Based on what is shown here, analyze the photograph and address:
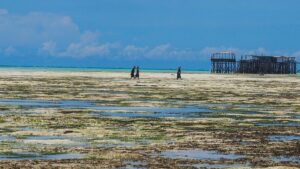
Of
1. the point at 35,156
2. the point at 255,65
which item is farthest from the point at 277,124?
the point at 255,65

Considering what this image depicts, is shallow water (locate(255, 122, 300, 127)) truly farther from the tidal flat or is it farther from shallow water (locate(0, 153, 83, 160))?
shallow water (locate(0, 153, 83, 160))

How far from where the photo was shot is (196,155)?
617 inches

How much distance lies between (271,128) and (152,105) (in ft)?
38.8

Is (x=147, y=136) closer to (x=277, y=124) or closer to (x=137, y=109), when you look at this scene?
(x=277, y=124)

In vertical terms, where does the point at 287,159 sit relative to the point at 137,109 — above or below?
below

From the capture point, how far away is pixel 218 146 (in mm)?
17344

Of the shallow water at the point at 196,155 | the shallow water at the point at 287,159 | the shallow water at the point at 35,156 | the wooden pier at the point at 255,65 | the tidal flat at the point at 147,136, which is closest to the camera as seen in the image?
the tidal flat at the point at 147,136

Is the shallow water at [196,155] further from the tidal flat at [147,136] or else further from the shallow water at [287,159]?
the shallow water at [287,159]

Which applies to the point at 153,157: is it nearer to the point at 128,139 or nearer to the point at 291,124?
the point at 128,139

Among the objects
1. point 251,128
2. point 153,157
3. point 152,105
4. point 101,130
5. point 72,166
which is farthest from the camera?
point 152,105

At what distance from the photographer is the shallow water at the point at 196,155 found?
15.3 m

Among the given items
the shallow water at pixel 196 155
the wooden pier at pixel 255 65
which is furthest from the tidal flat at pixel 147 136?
the wooden pier at pixel 255 65

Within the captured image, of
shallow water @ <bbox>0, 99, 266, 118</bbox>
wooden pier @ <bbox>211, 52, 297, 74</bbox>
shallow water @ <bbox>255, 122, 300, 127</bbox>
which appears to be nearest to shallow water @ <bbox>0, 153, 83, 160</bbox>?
shallow water @ <bbox>255, 122, 300, 127</bbox>

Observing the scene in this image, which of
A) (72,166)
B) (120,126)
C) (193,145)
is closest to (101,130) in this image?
(120,126)
